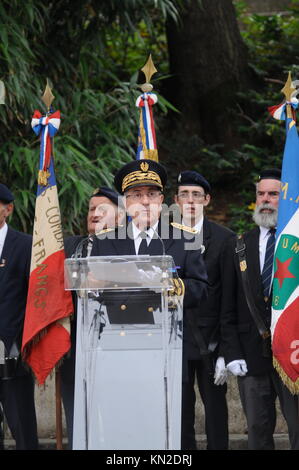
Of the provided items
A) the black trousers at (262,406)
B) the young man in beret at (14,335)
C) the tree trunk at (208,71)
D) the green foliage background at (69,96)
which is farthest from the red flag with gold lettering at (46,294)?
the tree trunk at (208,71)

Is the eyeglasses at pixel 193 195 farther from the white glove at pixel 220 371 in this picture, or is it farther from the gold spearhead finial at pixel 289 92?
the white glove at pixel 220 371

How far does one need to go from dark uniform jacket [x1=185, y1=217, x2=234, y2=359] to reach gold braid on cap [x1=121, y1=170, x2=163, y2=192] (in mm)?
1053

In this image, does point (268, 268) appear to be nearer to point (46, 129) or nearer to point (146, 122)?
point (146, 122)

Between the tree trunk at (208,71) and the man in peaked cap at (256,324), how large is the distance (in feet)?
15.1

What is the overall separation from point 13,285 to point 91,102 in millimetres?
3306

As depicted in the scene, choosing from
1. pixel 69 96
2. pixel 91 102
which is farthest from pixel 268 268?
pixel 69 96

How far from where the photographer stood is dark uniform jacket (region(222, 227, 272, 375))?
5660 mm

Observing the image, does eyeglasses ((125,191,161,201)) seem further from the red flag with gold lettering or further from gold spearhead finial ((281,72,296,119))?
gold spearhead finial ((281,72,296,119))

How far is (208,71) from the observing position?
10.4m

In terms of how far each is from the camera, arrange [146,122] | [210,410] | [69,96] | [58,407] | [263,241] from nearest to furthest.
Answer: [58,407]
[263,241]
[210,410]
[146,122]
[69,96]

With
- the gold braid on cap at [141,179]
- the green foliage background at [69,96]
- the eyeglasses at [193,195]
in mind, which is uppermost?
the green foliage background at [69,96]

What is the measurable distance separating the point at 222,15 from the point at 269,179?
493 cm

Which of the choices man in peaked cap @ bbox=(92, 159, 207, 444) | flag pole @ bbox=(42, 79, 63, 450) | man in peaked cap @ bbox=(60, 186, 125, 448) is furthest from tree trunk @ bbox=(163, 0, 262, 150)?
man in peaked cap @ bbox=(92, 159, 207, 444)

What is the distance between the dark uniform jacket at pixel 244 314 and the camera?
5.66 meters
